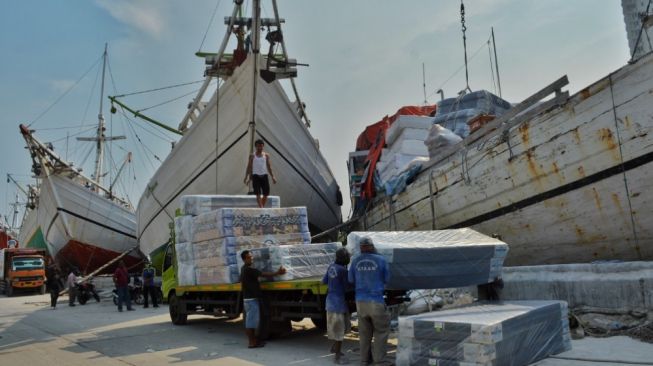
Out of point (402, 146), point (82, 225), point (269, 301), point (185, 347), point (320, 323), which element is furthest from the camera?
point (82, 225)

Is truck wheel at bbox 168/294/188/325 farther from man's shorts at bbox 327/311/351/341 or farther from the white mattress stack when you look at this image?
the white mattress stack

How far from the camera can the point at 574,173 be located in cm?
780

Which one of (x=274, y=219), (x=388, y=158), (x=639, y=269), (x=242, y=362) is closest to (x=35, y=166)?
(x=388, y=158)

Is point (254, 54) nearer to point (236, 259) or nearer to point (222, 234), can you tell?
point (222, 234)

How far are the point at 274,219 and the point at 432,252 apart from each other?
320 centimetres

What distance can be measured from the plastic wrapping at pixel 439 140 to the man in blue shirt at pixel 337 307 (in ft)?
21.0

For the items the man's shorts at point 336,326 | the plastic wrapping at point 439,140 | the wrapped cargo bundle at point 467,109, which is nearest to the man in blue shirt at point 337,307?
the man's shorts at point 336,326

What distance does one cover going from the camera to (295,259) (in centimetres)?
692

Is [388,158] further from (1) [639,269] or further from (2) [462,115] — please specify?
(1) [639,269]

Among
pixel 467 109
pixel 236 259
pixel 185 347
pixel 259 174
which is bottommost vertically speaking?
pixel 185 347

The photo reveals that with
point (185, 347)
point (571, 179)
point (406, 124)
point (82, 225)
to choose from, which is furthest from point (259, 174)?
point (82, 225)

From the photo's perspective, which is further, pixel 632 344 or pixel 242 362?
pixel 242 362

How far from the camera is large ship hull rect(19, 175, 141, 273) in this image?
27.8 meters

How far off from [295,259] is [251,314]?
0.95m
